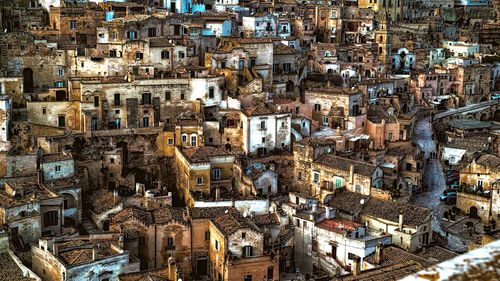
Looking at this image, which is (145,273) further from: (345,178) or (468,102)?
(468,102)

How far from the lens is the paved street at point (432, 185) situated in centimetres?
3919

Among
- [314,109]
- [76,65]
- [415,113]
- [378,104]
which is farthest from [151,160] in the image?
[415,113]

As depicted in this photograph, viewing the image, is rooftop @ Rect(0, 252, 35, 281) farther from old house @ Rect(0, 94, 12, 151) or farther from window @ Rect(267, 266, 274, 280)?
old house @ Rect(0, 94, 12, 151)

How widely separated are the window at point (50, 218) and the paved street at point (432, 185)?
22.2 m

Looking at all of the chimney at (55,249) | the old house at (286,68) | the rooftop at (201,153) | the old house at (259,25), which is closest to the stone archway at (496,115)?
the old house at (286,68)

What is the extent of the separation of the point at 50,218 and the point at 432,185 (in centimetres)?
2735

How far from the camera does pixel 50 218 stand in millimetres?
35250

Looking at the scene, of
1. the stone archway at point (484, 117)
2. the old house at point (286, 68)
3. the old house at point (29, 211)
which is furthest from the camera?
the stone archway at point (484, 117)

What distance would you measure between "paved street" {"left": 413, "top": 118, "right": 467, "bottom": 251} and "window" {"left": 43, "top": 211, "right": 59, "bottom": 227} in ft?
73.0

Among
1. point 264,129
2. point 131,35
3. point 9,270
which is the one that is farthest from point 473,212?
point 9,270

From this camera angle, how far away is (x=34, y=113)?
4372 cm

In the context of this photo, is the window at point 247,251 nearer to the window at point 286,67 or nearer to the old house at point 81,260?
the old house at point 81,260

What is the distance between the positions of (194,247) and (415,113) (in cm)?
3015

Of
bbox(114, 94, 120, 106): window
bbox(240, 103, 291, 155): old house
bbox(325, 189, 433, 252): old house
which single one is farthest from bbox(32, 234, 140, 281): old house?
bbox(114, 94, 120, 106): window
